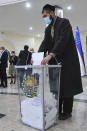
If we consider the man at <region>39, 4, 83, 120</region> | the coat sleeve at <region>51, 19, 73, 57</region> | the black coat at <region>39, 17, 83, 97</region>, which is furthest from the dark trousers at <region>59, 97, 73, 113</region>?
the coat sleeve at <region>51, 19, 73, 57</region>

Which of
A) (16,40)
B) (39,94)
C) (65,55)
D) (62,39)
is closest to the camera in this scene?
(39,94)

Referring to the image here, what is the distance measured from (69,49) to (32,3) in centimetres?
428

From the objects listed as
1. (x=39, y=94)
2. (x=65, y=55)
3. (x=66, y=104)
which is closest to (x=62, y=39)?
(x=65, y=55)

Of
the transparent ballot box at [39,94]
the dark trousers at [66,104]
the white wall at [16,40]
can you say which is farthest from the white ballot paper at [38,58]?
the white wall at [16,40]

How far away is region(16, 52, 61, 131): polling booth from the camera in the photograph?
1427 mm

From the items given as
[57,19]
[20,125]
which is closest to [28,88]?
[20,125]

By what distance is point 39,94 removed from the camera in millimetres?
1448

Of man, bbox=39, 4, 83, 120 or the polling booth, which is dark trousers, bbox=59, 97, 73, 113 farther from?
the polling booth

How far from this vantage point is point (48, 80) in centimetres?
153

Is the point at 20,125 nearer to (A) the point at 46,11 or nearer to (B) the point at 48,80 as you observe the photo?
(B) the point at 48,80

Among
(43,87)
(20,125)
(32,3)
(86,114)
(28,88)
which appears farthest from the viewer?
(32,3)

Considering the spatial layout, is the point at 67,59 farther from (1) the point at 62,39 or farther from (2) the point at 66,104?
(2) the point at 66,104

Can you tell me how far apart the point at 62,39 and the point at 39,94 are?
60 cm

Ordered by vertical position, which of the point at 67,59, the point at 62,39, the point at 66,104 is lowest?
the point at 66,104
